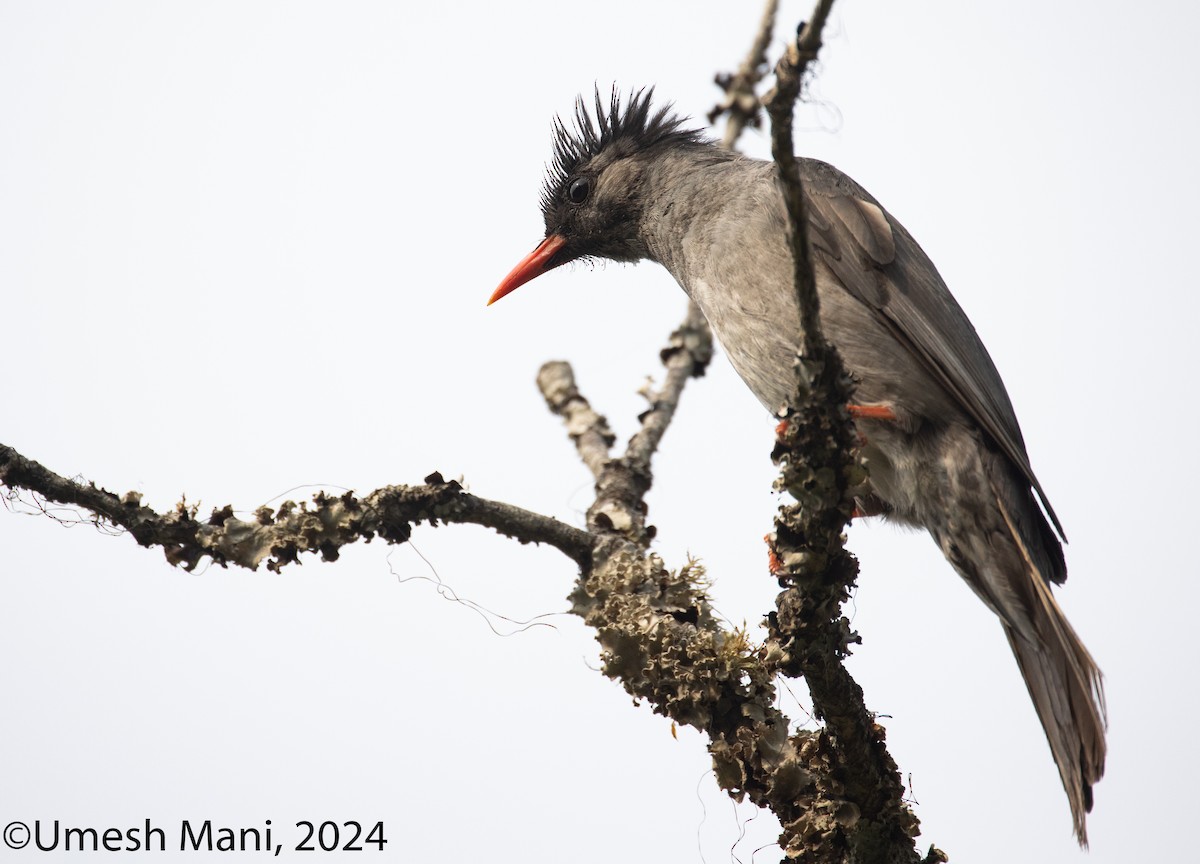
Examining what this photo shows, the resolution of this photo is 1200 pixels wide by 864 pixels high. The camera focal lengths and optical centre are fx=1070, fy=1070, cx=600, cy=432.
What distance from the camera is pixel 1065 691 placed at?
3635 mm

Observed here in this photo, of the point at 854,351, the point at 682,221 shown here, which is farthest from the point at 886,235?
the point at 682,221

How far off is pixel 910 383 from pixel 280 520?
2.29 m

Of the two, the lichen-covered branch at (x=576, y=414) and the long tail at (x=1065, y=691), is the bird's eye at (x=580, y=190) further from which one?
the long tail at (x=1065, y=691)

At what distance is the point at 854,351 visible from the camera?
4043 millimetres

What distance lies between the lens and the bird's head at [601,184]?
214 inches

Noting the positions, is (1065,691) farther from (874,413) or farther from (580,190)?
(580,190)

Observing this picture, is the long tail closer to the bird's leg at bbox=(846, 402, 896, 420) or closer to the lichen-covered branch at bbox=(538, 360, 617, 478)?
the bird's leg at bbox=(846, 402, 896, 420)

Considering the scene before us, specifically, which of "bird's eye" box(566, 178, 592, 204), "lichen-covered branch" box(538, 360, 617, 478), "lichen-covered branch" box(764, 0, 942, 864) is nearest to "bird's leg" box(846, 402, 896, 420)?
"lichen-covered branch" box(764, 0, 942, 864)

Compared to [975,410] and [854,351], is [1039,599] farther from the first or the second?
[854,351]

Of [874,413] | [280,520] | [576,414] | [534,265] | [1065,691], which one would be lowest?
[1065,691]

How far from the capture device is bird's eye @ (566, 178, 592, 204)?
5.60 metres

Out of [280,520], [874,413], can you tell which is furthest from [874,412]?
[280,520]

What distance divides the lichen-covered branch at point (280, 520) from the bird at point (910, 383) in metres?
1.34

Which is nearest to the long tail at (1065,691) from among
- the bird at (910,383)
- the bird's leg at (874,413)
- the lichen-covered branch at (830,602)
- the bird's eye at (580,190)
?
the bird at (910,383)
